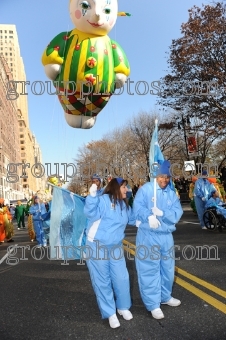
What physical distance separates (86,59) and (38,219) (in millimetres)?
5868

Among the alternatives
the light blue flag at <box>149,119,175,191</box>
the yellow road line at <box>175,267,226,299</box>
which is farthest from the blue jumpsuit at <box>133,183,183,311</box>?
the yellow road line at <box>175,267,226,299</box>

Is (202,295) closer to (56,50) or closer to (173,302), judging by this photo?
(173,302)

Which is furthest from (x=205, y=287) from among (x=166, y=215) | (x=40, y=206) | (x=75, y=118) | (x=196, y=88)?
(x=196, y=88)

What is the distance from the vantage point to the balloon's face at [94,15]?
7809 mm

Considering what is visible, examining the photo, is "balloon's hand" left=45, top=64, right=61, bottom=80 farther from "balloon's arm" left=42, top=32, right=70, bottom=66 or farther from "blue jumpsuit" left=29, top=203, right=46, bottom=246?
"blue jumpsuit" left=29, top=203, right=46, bottom=246

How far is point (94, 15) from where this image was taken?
782cm

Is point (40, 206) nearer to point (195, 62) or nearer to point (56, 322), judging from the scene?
point (56, 322)

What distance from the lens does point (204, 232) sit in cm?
1114

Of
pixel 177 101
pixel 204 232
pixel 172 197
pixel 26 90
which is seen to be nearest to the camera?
pixel 172 197

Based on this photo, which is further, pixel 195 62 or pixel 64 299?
pixel 195 62

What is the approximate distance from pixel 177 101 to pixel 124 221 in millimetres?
18772

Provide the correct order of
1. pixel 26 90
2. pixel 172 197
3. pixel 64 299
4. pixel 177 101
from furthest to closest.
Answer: pixel 177 101 < pixel 26 90 < pixel 64 299 < pixel 172 197

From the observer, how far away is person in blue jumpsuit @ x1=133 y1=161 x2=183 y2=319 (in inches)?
170

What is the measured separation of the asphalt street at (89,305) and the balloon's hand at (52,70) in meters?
4.09
